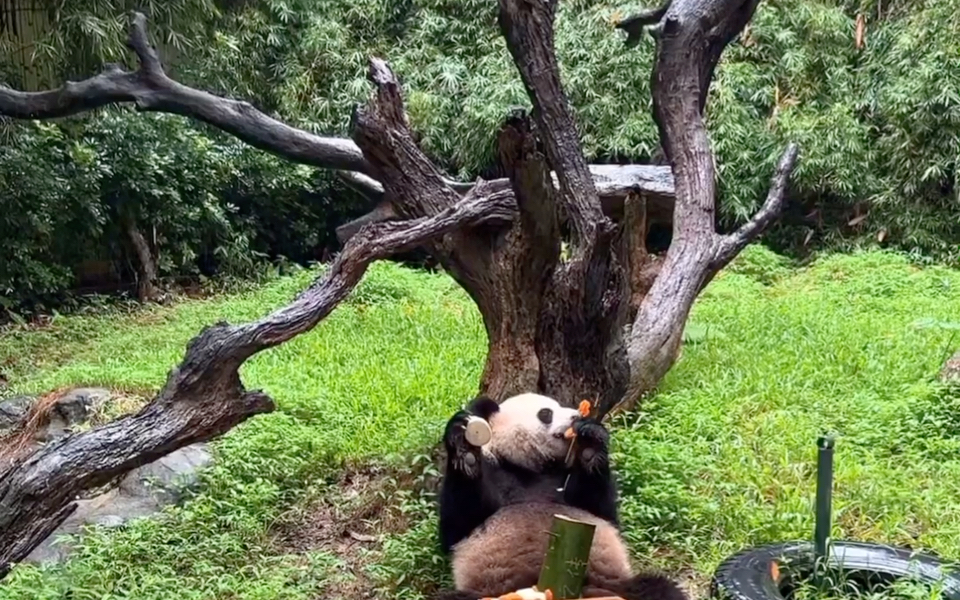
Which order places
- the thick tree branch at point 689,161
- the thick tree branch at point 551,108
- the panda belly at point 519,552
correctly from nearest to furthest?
the panda belly at point 519,552 < the thick tree branch at point 551,108 < the thick tree branch at point 689,161

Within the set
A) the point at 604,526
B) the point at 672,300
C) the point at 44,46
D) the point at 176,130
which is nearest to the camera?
the point at 604,526

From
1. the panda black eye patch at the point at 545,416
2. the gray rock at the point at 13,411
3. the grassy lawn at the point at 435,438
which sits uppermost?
the panda black eye patch at the point at 545,416

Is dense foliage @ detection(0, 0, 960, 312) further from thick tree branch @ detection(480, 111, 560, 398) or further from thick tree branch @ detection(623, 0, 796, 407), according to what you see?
thick tree branch @ detection(480, 111, 560, 398)

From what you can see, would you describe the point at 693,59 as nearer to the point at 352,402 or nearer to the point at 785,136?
the point at 352,402

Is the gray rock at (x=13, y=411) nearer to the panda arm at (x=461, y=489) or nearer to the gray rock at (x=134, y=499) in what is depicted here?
the gray rock at (x=134, y=499)

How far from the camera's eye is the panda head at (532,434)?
A: 3043mm

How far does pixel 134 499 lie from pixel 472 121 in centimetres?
758

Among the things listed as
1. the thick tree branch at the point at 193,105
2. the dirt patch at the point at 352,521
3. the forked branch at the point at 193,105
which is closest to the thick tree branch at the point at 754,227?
the thick tree branch at the point at 193,105

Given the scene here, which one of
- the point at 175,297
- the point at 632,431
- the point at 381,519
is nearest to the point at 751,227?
the point at 632,431

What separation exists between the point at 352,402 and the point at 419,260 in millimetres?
6357

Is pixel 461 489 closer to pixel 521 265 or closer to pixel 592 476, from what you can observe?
pixel 592 476

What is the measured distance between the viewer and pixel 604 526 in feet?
9.56

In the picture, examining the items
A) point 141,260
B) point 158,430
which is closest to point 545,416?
point 158,430

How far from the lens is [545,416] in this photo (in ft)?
10.1
